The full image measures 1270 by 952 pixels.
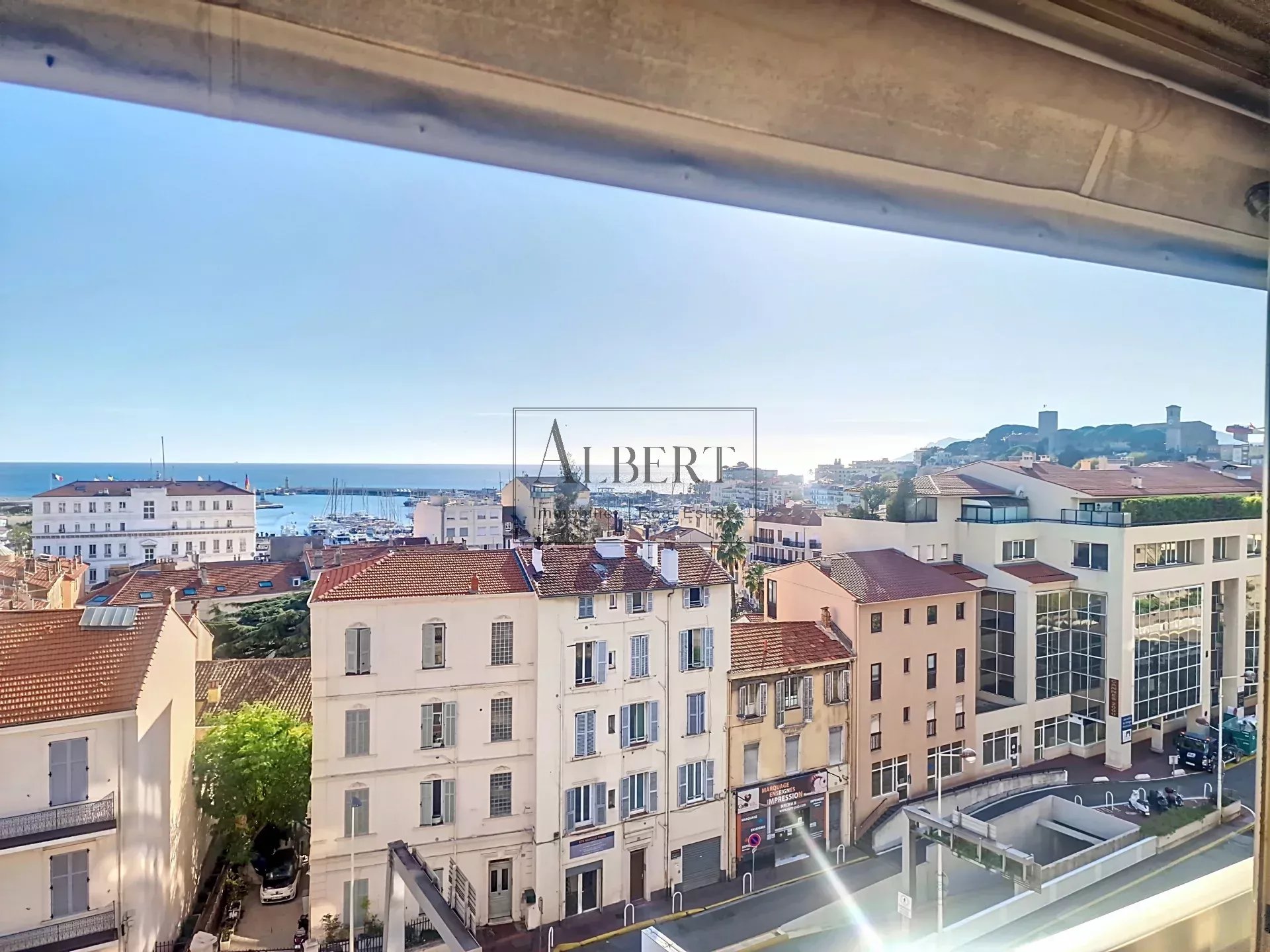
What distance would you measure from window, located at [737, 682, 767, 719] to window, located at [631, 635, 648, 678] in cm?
29

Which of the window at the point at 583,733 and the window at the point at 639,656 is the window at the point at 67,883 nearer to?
the window at the point at 583,733

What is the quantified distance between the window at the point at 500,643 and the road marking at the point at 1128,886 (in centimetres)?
123

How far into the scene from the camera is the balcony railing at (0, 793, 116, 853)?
0.90 m

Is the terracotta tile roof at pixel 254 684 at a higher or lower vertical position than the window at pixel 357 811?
higher

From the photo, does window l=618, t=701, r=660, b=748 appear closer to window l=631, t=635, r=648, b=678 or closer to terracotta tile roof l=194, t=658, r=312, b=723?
window l=631, t=635, r=648, b=678

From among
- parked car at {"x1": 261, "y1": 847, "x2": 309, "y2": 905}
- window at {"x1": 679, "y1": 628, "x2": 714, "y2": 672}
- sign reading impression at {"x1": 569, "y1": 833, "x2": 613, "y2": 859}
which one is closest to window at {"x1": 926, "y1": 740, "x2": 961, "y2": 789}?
window at {"x1": 679, "y1": 628, "x2": 714, "y2": 672}

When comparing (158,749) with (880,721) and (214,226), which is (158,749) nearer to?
(214,226)

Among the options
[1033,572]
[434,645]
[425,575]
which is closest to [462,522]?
[425,575]

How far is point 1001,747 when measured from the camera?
2.06 m

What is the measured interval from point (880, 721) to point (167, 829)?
1690 millimetres

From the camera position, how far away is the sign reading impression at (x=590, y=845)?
1621mm

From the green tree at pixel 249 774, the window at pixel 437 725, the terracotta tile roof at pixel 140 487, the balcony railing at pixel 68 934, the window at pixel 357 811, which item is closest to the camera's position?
the balcony railing at pixel 68 934

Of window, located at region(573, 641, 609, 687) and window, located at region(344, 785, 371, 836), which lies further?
window, located at region(573, 641, 609, 687)

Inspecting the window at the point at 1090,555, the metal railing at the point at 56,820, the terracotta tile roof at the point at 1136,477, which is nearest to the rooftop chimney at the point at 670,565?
the terracotta tile roof at the point at 1136,477
